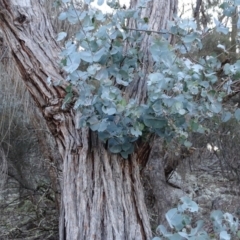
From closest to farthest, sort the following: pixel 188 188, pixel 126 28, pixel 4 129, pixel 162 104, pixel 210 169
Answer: pixel 162 104 < pixel 126 28 < pixel 4 129 < pixel 188 188 < pixel 210 169

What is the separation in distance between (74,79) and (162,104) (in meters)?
0.26

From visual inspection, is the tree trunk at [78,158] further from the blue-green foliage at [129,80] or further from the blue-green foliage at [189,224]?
the blue-green foliage at [189,224]

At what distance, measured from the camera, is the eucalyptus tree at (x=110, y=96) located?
1265 millimetres

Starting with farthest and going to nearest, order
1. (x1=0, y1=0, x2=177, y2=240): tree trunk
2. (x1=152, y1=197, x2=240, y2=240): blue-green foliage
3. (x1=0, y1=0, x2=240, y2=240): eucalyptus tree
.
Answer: (x1=0, y1=0, x2=177, y2=240): tree trunk, (x1=0, y1=0, x2=240, y2=240): eucalyptus tree, (x1=152, y1=197, x2=240, y2=240): blue-green foliage

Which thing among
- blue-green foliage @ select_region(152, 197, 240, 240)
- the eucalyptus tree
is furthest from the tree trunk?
blue-green foliage @ select_region(152, 197, 240, 240)

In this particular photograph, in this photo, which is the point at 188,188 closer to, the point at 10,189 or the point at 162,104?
the point at 10,189

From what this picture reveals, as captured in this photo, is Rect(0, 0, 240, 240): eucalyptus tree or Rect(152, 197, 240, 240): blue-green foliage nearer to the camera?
Rect(152, 197, 240, 240): blue-green foliage

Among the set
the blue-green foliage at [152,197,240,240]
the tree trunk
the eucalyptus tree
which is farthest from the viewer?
the tree trunk

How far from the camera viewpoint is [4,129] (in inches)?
116

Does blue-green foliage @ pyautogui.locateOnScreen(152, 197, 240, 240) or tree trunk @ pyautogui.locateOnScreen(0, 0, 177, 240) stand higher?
tree trunk @ pyautogui.locateOnScreen(0, 0, 177, 240)

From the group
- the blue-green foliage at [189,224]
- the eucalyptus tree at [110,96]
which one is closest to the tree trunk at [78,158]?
the eucalyptus tree at [110,96]

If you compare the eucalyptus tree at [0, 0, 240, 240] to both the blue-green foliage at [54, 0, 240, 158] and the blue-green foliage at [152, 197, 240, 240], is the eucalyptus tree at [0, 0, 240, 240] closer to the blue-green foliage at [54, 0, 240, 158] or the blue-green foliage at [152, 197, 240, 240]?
the blue-green foliage at [54, 0, 240, 158]

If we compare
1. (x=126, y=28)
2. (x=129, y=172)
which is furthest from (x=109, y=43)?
(x=129, y=172)

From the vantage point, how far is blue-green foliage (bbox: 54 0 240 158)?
1.22 m
